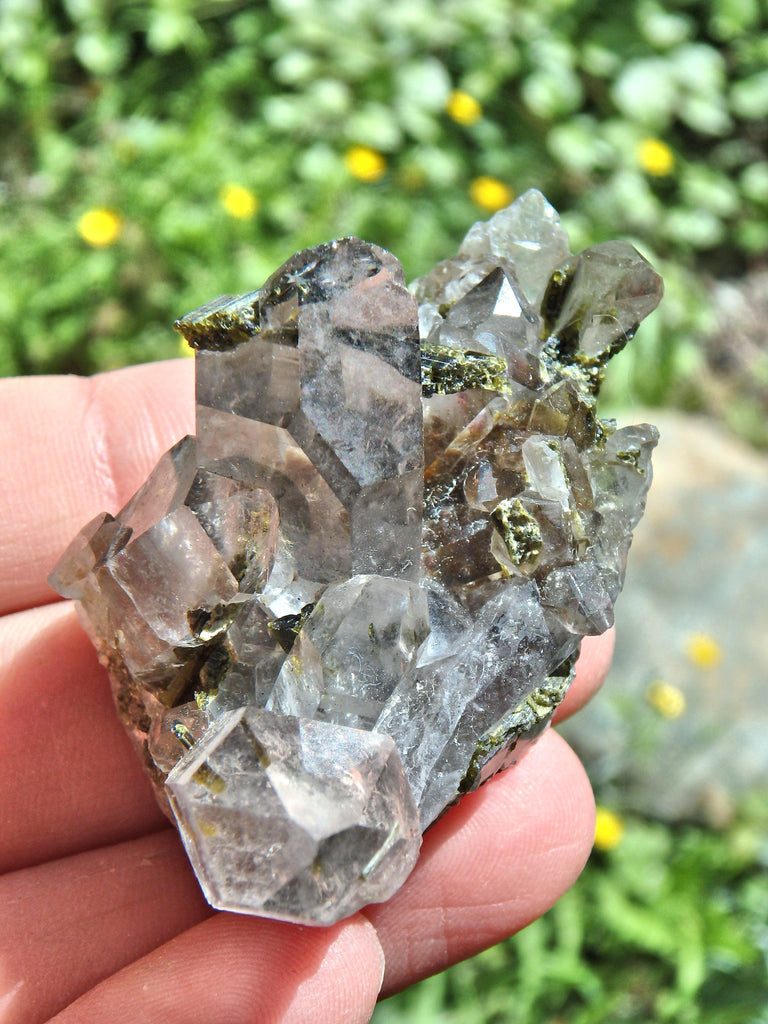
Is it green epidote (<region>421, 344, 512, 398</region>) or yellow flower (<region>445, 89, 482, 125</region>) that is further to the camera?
yellow flower (<region>445, 89, 482, 125</region>)

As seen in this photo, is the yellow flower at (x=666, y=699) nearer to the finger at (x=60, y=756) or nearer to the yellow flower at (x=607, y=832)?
the yellow flower at (x=607, y=832)

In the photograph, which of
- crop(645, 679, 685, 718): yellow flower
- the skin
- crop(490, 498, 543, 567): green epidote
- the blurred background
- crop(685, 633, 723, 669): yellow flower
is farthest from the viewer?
crop(685, 633, 723, 669): yellow flower

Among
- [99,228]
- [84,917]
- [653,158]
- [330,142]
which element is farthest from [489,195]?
[84,917]

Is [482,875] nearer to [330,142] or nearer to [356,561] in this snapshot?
[356,561]

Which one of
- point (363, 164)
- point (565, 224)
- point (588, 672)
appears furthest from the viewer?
point (565, 224)

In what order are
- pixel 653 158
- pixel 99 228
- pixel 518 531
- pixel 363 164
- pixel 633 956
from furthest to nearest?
pixel 653 158, pixel 363 164, pixel 99 228, pixel 633 956, pixel 518 531

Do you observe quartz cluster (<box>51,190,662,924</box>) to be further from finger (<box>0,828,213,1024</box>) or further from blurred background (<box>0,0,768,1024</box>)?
blurred background (<box>0,0,768,1024</box>)

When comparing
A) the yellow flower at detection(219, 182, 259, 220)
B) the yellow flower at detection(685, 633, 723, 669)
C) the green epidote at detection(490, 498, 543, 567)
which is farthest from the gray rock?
the yellow flower at detection(219, 182, 259, 220)
